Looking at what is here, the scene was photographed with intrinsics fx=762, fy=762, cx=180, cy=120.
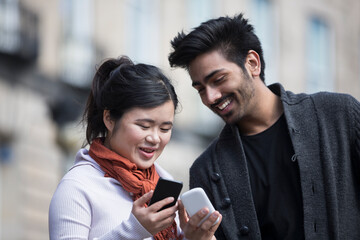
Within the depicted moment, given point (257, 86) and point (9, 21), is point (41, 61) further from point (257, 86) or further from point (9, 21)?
point (257, 86)

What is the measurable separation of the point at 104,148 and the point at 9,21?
873 centimetres

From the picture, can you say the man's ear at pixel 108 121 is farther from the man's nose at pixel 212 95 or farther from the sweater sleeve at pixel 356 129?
the sweater sleeve at pixel 356 129

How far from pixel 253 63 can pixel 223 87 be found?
330 mm

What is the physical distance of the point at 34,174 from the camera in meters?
12.1

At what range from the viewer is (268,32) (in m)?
18.6

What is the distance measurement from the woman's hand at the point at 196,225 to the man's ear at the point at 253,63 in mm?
1095

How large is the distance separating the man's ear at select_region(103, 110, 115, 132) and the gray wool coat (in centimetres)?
77

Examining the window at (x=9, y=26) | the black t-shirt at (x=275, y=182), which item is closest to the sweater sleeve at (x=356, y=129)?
the black t-shirt at (x=275, y=182)

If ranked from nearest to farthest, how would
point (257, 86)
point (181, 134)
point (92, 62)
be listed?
point (257, 86) → point (92, 62) → point (181, 134)

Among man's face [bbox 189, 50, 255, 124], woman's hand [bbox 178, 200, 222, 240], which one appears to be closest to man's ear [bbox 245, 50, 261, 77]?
man's face [bbox 189, 50, 255, 124]

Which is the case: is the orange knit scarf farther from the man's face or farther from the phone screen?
the man's face

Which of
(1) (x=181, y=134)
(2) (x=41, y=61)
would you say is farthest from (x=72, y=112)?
(1) (x=181, y=134)

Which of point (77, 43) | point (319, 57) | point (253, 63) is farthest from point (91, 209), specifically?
point (319, 57)

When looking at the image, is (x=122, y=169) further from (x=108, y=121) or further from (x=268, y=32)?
(x=268, y=32)
